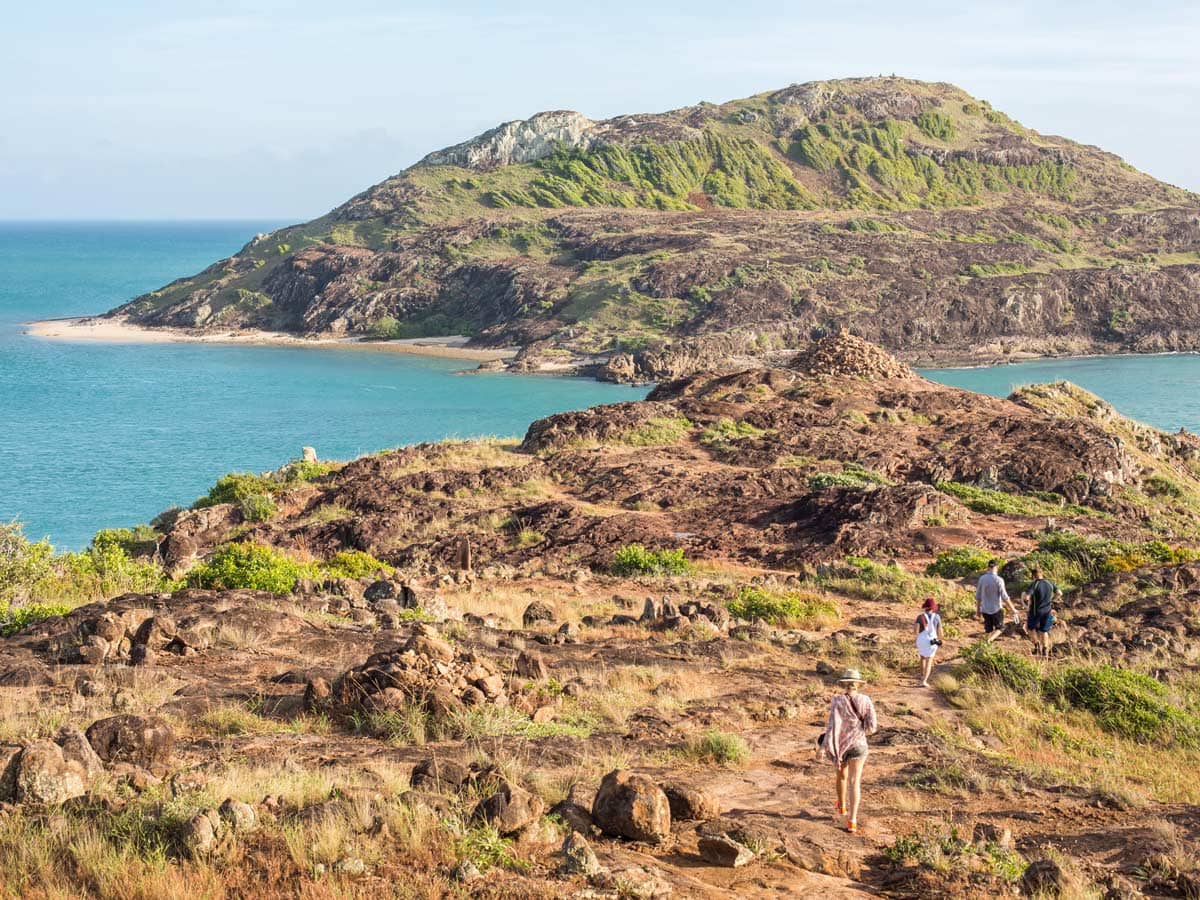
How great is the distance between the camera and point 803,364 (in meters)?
46.9

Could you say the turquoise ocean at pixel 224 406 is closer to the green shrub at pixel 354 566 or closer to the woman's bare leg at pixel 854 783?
the green shrub at pixel 354 566

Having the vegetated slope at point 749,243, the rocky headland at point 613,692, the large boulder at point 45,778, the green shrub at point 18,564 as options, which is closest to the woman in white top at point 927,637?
the rocky headland at point 613,692

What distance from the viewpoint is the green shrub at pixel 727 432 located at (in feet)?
120

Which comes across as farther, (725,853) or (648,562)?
(648,562)

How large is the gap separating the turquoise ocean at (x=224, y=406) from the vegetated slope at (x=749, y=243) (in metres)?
9.51

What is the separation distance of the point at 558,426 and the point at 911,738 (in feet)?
87.1

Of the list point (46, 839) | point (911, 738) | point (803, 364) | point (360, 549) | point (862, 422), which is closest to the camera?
point (46, 839)

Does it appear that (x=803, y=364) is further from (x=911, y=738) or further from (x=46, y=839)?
(x=46, y=839)

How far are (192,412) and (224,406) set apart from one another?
3346 mm

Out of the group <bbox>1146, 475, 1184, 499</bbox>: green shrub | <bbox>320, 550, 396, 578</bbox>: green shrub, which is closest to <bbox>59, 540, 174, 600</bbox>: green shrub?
<bbox>320, 550, 396, 578</bbox>: green shrub

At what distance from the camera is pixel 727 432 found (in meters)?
37.3

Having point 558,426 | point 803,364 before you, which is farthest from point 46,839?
point 803,364

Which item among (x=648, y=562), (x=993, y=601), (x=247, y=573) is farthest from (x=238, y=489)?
(x=993, y=601)

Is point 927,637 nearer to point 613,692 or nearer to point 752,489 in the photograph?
point 613,692
